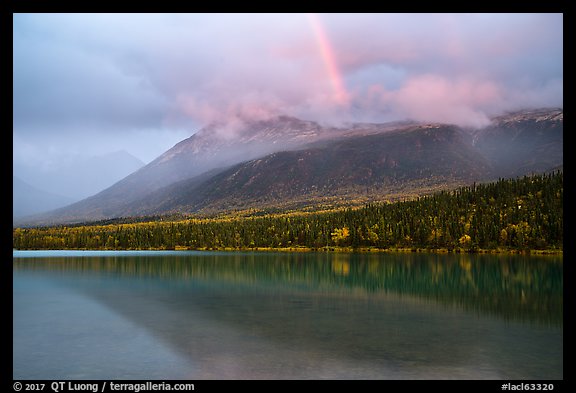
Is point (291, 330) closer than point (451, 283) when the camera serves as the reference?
Yes

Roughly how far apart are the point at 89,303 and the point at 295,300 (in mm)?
24998

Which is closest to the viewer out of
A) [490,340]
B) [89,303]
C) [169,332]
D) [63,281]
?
[490,340]

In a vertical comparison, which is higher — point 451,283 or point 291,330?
point 291,330

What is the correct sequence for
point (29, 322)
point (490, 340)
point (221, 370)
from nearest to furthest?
point (221, 370) → point (490, 340) → point (29, 322)

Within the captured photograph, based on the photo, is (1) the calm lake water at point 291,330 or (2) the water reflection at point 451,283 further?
(2) the water reflection at point 451,283

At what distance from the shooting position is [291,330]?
42375 mm

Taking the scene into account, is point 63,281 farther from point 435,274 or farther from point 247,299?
point 435,274

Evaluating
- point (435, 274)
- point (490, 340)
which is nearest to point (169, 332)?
point (490, 340)

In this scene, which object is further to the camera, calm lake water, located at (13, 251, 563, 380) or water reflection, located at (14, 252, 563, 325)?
water reflection, located at (14, 252, 563, 325)

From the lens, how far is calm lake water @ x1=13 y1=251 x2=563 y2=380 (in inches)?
1205

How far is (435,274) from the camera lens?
319 feet

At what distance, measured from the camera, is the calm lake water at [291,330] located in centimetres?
3061
